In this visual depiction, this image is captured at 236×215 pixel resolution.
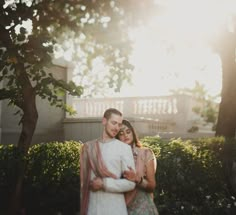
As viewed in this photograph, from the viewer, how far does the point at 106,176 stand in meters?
4.03

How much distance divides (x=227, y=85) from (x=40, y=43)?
7327 millimetres

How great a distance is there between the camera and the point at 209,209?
322 inches

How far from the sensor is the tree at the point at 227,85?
12.6m

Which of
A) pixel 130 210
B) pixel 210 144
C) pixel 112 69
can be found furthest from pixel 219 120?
pixel 130 210

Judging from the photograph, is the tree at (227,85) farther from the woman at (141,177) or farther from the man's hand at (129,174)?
the man's hand at (129,174)

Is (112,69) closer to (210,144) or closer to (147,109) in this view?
(210,144)

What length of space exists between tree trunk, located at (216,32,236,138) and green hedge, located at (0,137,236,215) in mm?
4122

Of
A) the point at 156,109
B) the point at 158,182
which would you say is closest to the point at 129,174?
the point at 158,182

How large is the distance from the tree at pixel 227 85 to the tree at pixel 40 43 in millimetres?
3520

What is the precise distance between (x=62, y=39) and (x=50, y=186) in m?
5.04

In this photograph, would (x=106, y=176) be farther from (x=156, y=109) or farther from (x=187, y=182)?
(x=156, y=109)

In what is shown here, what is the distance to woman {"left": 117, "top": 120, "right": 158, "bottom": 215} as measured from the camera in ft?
15.3

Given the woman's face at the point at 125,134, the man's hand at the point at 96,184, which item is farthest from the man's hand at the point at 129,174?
the woman's face at the point at 125,134

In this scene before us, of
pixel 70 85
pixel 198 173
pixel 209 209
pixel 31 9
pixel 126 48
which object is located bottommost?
pixel 209 209
